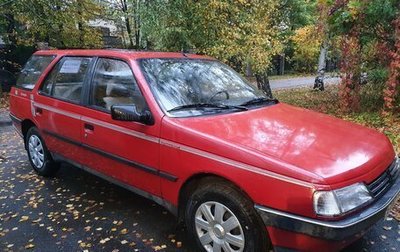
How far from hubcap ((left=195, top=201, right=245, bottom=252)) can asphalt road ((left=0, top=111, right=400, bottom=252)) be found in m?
0.36

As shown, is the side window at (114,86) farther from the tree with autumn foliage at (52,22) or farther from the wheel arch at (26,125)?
the tree with autumn foliage at (52,22)

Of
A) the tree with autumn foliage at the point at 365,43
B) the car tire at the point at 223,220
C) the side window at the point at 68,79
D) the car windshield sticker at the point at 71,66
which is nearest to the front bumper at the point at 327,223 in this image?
the car tire at the point at 223,220

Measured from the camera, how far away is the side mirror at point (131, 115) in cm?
323

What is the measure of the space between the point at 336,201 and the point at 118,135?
2.10 m

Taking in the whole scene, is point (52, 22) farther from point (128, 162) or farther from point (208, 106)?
point (208, 106)

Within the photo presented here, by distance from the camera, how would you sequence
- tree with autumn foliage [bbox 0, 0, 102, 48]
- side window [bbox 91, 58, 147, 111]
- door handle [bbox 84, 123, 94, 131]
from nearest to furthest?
side window [bbox 91, 58, 147, 111]
door handle [bbox 84, 123, 94, 131]
tree with autumn foliage [bbox 0, 0, 102, 48]

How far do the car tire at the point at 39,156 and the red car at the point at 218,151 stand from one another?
18.9 inches

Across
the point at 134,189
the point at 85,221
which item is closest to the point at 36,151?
the point at 85,221

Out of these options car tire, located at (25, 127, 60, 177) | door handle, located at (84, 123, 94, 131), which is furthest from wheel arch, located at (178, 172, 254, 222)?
car tire, located at (25, 127, 60, 177)

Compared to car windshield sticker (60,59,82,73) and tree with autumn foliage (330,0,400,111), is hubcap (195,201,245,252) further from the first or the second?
tree with autumn foliage (330,0,400,111)

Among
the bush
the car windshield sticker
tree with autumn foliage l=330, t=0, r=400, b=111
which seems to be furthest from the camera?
the bush

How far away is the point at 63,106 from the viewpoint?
438 centimetres

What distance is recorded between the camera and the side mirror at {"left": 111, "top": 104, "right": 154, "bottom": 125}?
3.23 meters

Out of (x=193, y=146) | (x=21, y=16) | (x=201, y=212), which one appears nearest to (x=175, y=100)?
(x=193, y=146)
